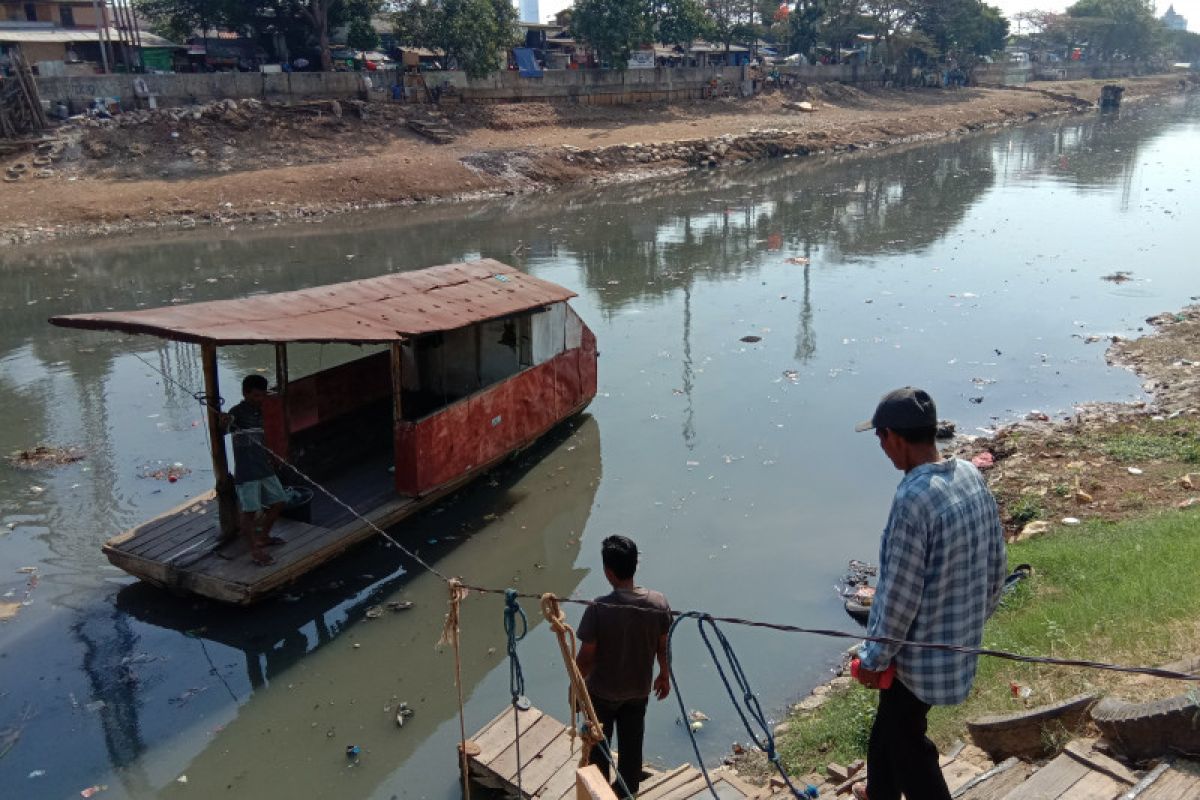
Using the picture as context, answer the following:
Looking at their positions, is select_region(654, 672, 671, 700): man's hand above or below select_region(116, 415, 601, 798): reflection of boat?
above

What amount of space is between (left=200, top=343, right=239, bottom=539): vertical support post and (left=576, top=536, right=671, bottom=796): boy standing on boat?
14.0 ft

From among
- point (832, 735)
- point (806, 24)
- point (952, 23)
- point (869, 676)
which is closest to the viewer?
point (869, 676)

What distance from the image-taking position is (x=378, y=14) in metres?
41.4

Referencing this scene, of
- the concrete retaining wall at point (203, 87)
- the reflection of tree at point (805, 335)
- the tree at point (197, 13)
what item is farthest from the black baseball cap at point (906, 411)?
the tree at point (197, 13)

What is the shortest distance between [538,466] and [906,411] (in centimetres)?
761

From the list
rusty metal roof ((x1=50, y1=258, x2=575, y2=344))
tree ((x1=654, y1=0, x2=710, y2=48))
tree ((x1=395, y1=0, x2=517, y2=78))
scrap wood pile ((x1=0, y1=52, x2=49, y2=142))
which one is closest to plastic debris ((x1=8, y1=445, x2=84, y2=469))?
rusty metal roof ((x1=50, y1=258, x2=575, y2=344))

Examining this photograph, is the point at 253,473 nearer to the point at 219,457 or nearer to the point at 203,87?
the point at 219,457

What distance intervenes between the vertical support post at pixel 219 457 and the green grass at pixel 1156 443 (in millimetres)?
8119

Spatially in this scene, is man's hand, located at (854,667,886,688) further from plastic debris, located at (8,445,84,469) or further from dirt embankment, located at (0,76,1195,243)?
dirt embankment, located at (0,76,1195,243)

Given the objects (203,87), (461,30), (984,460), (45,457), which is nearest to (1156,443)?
(984,460)

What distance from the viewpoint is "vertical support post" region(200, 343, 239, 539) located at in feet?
A: 24.0

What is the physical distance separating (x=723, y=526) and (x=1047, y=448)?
365 cm

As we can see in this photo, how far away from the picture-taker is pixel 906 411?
10.3 ft

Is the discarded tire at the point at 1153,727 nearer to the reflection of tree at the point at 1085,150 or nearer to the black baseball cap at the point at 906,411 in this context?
the black baseball cap at the point at 906,411
